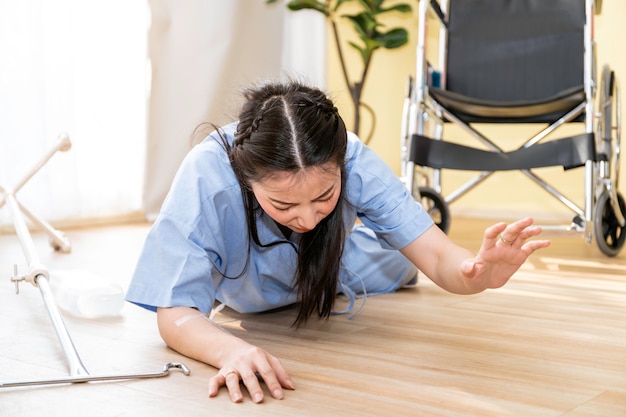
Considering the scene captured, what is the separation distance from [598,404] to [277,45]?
3033mm

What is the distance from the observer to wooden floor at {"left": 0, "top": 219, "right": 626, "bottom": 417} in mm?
1003

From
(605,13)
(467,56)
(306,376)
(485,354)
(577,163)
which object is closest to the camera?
(306,376)

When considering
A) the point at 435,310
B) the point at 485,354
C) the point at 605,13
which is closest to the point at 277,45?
the point at 605,13

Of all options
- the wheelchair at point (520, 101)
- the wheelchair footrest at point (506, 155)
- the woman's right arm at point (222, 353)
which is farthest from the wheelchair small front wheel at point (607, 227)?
the woman's right arm at point (222, 353)

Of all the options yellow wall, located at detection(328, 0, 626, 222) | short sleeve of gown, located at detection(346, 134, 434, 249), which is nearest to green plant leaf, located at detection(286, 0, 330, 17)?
yellow wall, located at detection(328, 0, 626, 222)

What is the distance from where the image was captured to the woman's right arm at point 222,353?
1037 millimetres

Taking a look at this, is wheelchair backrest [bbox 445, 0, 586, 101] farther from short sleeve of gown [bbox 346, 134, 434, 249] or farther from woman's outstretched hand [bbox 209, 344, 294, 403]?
woman's outstretched hand [bbox 209, 344, 294, 403]

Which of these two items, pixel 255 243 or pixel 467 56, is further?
pixel 467 56

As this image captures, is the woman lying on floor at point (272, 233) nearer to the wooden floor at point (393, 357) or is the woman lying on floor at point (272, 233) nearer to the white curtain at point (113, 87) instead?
the wooden floor at point (393, 357)

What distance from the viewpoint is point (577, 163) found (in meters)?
2.25

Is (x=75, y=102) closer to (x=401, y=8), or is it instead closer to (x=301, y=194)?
(x=401, y=8)

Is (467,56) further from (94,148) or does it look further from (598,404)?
(598,404)

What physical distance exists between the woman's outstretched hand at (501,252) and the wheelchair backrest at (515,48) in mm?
1683

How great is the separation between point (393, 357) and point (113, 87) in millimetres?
2163
